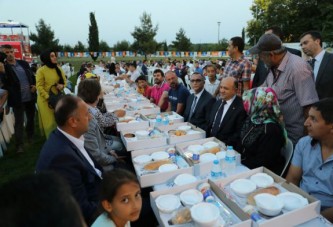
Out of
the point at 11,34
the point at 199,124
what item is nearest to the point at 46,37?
the point at 11,34

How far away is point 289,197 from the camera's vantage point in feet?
5.53

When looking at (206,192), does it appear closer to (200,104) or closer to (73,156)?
(73,156)

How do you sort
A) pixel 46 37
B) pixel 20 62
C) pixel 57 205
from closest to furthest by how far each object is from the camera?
pixel 57 205
pixel 20 62
pixel 46 37

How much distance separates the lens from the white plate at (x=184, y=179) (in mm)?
2021

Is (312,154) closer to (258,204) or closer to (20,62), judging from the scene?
(258,204)

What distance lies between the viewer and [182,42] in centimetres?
4856

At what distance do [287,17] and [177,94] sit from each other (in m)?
29.5

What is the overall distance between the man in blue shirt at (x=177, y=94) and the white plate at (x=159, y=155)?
2220 millimetres

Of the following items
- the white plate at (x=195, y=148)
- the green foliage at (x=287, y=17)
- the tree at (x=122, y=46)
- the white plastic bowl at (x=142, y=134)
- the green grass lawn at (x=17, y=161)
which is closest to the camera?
the white plate at (x=195, y=148)

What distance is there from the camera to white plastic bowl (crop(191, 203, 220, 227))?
147 centimetres

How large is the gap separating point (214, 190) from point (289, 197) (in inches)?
20.2

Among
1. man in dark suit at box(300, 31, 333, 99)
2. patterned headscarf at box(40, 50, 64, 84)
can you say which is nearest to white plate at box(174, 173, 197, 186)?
man in dark suit at box(300, 31, 333, 99)

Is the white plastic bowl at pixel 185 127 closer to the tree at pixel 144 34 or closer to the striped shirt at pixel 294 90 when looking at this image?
the striped shirt at pixel 294 90

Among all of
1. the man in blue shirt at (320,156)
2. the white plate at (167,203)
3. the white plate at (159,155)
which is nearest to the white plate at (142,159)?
the white plate at (159,155)
